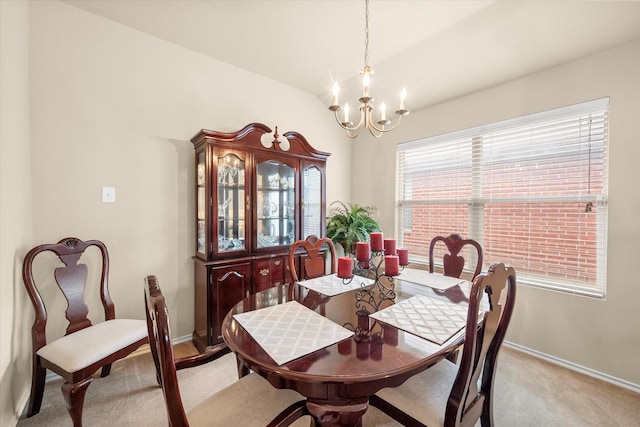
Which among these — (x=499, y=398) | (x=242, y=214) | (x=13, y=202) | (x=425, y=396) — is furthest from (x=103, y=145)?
(x=499, y=398)

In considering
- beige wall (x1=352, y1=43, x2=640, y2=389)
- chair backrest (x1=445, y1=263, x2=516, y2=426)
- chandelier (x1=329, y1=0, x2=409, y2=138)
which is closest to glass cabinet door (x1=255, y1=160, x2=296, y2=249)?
chandelier (x1=329, y1=0, x2=409, y2=138)

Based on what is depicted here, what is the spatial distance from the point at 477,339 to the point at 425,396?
1.15 feet

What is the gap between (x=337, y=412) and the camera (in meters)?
0.91

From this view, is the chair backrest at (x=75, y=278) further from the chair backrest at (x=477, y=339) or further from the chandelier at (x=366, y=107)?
the chair backrest at (x=477, y=339)

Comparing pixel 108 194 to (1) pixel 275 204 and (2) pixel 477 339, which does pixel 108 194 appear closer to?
(1) pixel 275 204

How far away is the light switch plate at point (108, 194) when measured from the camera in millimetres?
2139

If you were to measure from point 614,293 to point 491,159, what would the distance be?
1.39 m

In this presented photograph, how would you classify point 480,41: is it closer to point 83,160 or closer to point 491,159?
point 491,159

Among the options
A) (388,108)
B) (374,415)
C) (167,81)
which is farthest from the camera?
(388,108)

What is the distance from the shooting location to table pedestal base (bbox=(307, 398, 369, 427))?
915 mm

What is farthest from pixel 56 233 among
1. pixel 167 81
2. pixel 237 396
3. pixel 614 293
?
pixel 614 293

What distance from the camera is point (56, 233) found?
1.97 m

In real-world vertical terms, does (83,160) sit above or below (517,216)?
above

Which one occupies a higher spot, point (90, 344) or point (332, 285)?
point (332, 285)
